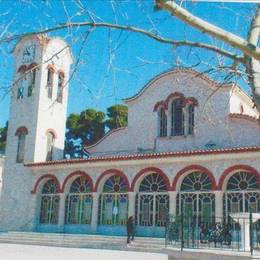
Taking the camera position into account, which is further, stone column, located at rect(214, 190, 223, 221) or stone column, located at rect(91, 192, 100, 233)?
stone column, located at rect(91, 192, 100, 233)

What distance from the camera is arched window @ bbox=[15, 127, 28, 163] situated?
90.6 feet

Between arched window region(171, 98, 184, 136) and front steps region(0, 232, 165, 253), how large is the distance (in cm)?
627

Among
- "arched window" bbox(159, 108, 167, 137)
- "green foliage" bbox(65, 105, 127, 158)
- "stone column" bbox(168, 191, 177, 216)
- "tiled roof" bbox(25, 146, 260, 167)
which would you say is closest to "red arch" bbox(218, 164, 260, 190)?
"tiled roof" bbox(25, 146, 260, 167)

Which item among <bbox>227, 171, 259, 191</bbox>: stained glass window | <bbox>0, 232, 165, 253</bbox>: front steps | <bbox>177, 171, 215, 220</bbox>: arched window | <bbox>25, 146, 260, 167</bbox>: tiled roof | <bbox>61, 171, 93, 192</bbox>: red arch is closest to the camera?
<bbox>25, 146, 260, 167</bbox>: tiled roof

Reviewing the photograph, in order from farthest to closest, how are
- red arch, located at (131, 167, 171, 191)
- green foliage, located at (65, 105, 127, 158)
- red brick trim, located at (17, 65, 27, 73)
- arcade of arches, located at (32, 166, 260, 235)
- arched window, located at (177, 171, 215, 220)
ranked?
1. green foliage, located at (65, 105, 127, 158)
2. red brick trim, located at (17, 65, 27, 73)
3. red arch, located at (131, 167, 171, 191)
4. arched window, located at (177, 171, 215, 220)
5. arcade of arches, located at (32, 166, 260, 235)

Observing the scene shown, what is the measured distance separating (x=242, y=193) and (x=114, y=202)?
268 inches

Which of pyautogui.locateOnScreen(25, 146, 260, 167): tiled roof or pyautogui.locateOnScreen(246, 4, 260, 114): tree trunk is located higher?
pyautogui.locateOnScreen(25, 146, 260, 167): tiled roof

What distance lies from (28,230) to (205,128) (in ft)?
36.9

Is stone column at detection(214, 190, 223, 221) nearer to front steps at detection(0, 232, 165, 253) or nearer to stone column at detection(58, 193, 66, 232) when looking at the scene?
front steps at detection(0, 232, 165, 253)

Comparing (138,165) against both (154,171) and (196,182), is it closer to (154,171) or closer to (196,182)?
(154,171)

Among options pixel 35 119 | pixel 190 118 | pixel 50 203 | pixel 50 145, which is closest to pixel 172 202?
pixel 190 118

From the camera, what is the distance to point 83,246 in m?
21.8

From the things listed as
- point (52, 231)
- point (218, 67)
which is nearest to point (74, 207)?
point (52, 231)

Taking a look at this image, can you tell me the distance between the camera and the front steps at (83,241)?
20.4 meters
